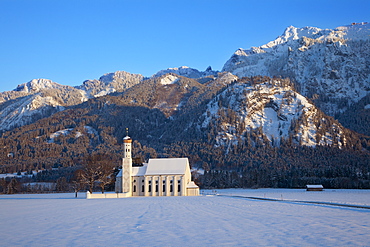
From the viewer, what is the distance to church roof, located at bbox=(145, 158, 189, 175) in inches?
4028

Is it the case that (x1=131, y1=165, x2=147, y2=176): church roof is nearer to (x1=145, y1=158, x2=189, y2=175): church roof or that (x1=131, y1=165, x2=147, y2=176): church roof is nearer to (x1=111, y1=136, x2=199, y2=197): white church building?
(x1=111, y1=136, x2=199, y2=197): white church building

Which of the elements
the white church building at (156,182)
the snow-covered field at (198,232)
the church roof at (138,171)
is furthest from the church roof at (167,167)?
the snow-covered field at (198,232)

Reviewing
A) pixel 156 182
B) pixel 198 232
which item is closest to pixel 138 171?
pixel 156 182

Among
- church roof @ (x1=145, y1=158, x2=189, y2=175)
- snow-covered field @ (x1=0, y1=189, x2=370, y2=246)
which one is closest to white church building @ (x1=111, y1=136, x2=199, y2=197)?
church roof @ (x1=145, y1=158, x2=189, y2=175)

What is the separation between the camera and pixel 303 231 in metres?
26.6

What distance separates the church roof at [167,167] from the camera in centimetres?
10231

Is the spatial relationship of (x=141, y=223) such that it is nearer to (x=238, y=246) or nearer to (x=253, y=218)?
(x=253, y=218)

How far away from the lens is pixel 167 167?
104062 millimetres

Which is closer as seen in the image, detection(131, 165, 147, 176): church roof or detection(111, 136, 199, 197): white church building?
detection(111, 136, 199, 197): white church building

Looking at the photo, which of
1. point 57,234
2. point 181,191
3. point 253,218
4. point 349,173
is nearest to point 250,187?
point 349,173

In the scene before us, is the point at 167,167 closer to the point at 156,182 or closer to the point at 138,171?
the point at 156,182

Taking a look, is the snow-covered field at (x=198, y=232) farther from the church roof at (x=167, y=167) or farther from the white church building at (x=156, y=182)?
the church roof at (x=167, y=167)

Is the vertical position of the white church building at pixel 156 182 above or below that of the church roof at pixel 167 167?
below

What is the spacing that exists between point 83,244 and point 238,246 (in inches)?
343
